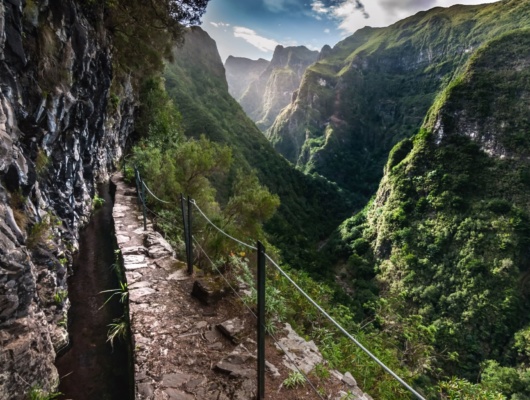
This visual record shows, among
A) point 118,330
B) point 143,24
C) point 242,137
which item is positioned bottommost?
point 118,330

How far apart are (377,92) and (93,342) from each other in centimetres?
13588

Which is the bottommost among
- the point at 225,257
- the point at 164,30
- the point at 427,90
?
the point at 225,257

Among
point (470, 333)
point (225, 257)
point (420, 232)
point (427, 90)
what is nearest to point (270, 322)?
point (225, 257)

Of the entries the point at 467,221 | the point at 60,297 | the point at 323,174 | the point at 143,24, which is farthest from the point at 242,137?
the point at 60,297

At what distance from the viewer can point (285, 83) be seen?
198m

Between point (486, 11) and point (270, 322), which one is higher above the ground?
point (486, 11)

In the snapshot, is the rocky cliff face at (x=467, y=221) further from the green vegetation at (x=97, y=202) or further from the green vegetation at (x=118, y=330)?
the green vegetation at (x=118, y=330)

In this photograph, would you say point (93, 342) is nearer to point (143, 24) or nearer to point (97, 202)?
point (97, 202)

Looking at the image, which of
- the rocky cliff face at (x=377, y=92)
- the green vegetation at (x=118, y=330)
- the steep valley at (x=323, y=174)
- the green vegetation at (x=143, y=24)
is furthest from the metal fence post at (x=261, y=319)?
the rocky cliff face at (x=377, y=92)

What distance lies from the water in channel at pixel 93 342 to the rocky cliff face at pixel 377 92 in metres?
97.9

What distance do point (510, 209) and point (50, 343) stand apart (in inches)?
2174

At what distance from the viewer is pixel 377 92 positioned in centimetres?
12181

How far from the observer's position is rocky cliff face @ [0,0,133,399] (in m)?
2.75

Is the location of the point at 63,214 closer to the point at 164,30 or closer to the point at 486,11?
the point at 164,30
